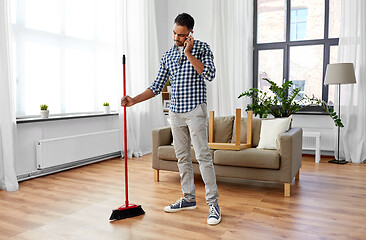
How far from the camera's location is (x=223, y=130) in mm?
3770

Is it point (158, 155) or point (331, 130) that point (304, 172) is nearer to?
point (331, 130)

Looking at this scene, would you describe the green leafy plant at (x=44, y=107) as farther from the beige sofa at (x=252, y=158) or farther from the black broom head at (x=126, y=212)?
the black broom head at (x=126, y=212)

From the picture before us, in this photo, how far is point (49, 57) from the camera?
4.12 metres

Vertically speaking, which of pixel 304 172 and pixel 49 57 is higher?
pixel 49 57

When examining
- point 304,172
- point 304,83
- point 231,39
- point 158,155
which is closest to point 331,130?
point 304,83

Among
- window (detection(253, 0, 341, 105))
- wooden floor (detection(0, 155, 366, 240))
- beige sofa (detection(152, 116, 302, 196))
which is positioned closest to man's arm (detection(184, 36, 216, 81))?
wooden floor (detection(0, 155, 366, 240))

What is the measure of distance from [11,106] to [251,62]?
367cm

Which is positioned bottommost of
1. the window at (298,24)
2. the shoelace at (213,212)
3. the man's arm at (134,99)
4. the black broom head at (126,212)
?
the black broom head at (126,212)

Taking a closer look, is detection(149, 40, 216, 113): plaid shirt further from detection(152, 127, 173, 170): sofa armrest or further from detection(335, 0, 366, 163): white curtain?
detection(335, 0, 366, 163): white curtain

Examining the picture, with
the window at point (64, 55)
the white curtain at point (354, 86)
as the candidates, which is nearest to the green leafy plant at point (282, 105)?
the white curtain at point (354, 86)

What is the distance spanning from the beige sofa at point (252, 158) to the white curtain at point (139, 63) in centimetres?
150

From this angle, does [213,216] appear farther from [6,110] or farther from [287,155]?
[6,110]

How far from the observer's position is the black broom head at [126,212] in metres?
2.52

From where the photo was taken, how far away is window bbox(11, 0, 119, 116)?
3836mm
